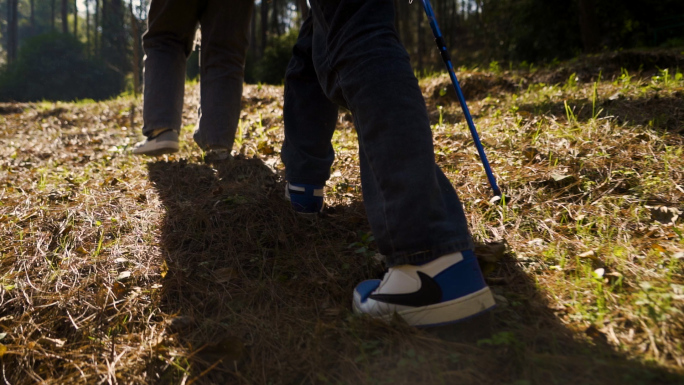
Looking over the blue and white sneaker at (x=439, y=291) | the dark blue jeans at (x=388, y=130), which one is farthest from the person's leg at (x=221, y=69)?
the blue and white sneaker at (x=439, y=291)

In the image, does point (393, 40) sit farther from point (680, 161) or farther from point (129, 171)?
point (129, 171)

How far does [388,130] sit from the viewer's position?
1.20m

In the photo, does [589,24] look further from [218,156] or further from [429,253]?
[429,253]

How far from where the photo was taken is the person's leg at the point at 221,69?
273cm

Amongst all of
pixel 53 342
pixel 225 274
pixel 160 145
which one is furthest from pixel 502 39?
pixel 53 342

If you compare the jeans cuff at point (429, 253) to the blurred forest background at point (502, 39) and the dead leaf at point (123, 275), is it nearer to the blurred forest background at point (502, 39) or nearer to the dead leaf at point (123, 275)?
the dead leaf at point (123, 275)

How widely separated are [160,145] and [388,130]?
5.89ft

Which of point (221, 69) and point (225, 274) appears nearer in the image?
point (225, 274)

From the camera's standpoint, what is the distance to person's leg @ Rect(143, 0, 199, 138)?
2607 millimetres

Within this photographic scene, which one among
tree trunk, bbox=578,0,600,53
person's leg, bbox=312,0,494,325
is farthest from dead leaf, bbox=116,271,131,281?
tree trunk, bbox=578,0,600,53

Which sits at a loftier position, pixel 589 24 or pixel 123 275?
pixel 589 24

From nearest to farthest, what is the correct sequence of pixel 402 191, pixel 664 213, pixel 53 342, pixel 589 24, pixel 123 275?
1. pixel 402 191
2. pixel 53 342
3. pixel 123 275
4. pixel 664 213
5. pixel 589 24

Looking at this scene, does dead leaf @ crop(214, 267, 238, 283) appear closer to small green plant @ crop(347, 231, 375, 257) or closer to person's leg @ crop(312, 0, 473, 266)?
small green plant @ crop(347, 231, 375, 257)

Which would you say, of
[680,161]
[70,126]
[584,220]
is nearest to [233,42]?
[584,220]
